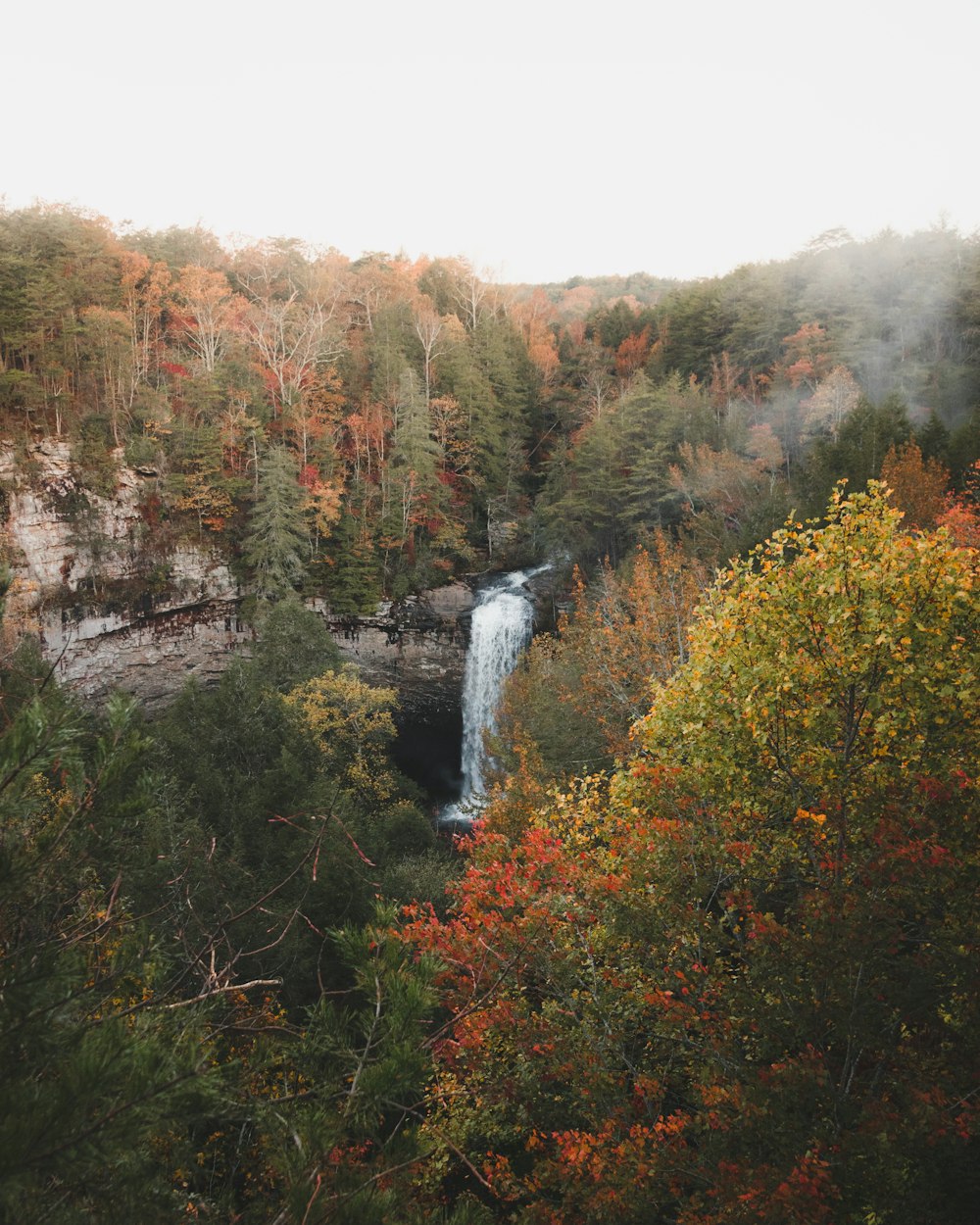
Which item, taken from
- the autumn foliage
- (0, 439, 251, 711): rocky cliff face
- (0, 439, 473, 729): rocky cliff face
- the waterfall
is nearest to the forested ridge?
the autumn foliage

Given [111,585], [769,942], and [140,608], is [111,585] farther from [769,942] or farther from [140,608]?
[769,942]

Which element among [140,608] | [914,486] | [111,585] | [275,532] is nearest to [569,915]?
[914,486]

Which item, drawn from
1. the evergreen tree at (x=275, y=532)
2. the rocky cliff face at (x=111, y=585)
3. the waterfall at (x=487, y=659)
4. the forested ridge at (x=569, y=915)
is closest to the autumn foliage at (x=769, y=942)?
the forested ridge at (x=569, y=915)

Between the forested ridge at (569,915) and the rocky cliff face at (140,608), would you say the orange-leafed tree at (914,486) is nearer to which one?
the forested ridge at (569,915)

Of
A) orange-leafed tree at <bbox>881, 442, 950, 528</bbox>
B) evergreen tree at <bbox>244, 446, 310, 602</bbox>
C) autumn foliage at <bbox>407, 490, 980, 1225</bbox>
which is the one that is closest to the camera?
autumn foliage at <bbox>407, 490, 980, 1225</bbox>

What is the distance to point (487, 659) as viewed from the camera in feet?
109

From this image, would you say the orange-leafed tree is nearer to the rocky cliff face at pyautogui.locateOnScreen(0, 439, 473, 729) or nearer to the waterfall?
the waterfall

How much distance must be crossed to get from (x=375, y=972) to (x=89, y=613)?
Answer: 32680 millimetres

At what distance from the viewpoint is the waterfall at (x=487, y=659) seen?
32.4 meters

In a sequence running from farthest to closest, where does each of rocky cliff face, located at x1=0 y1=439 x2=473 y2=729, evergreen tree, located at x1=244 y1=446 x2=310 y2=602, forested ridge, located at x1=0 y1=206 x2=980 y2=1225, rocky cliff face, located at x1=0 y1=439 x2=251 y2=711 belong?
evergreen tree, located at x1=244 y1=446 x2=310 y2=602 < rocky cliff face, located at x1=0 y1=439 x2=473 y2=729 < rocky cliff face, located at x1=0 y1=439 x2=251 y2=711 < forested ridge, located at x1=0 y1=206 x2=980 y2=1225

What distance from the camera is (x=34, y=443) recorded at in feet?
97.6

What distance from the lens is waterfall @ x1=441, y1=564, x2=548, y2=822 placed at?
1275 inches

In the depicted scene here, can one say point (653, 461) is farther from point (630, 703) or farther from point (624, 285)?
point (624, 285)

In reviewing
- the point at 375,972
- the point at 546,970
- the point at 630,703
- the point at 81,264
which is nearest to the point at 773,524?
the point at 630,703
